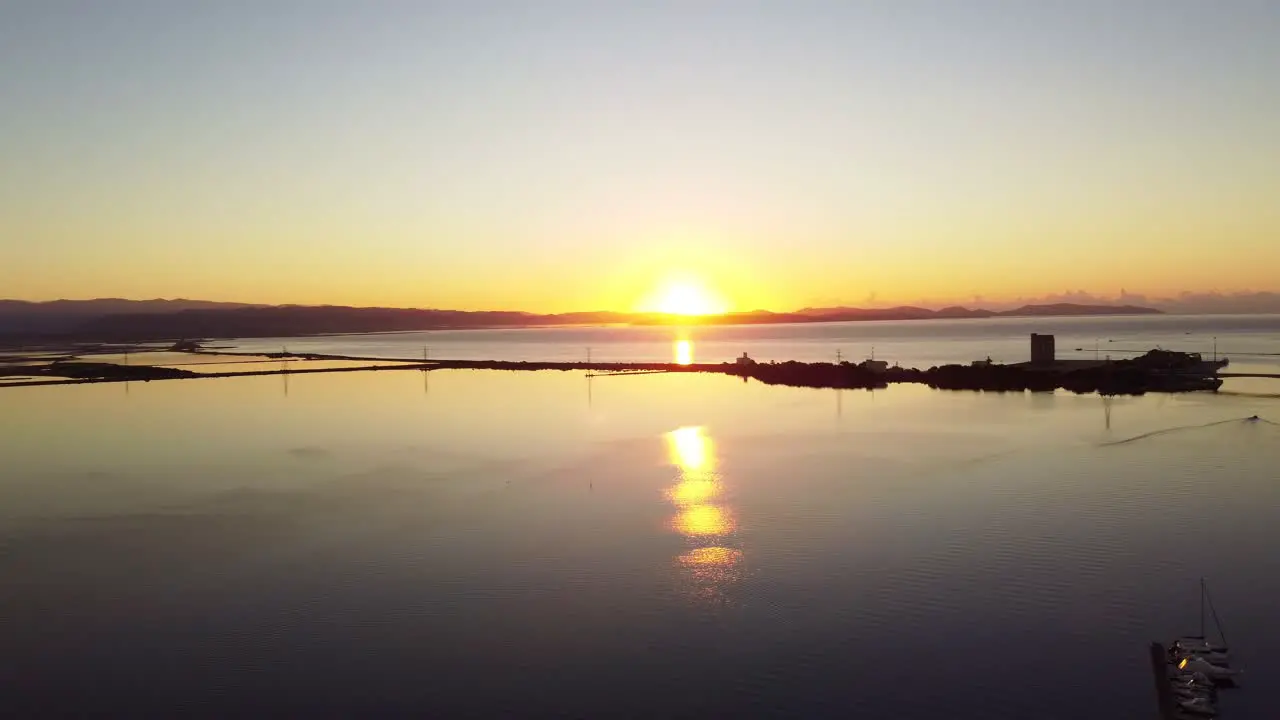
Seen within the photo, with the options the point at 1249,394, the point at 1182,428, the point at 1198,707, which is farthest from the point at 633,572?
the point at 1249,394

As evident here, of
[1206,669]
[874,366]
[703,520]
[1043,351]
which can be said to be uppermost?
[1043,351]

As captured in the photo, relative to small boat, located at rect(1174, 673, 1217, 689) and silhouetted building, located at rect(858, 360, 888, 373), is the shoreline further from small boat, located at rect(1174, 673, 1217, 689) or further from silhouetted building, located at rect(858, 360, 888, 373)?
small boat, located at rect(1174, 673, 1217, 689)

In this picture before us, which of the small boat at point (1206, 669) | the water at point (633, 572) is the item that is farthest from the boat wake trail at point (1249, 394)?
the small boat at point (1206, 669)

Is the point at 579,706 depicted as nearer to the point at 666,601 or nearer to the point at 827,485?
the point at 666,601

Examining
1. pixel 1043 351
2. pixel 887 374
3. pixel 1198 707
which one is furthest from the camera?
pixel 887 374

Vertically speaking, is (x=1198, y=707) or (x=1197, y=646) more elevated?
(x=1197, y=646)

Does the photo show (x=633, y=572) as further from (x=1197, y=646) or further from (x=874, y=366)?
(x=874, y=366)

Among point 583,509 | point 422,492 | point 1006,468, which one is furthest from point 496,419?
point 1006,468

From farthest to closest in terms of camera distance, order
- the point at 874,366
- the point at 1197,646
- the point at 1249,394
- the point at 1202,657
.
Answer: the point at 874,366
the point at 1249,394
the point at 1197,646
the point at 1202,657

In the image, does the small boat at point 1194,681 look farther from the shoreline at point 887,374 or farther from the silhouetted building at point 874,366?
the silhouetted building at point 874,366
